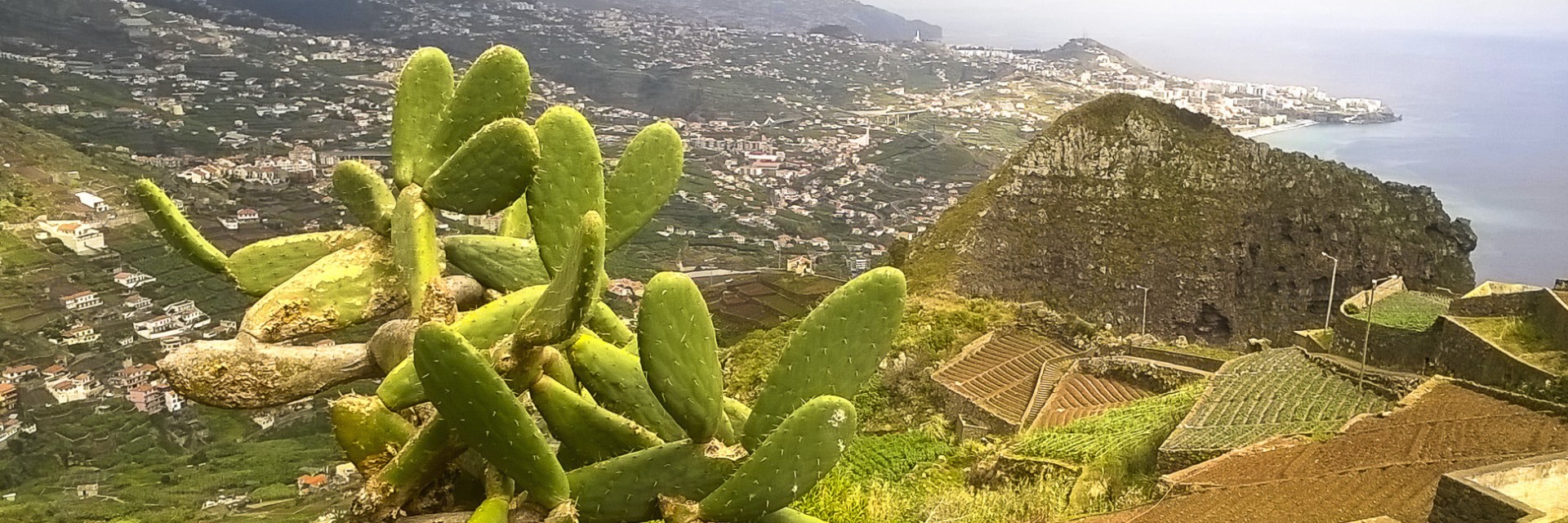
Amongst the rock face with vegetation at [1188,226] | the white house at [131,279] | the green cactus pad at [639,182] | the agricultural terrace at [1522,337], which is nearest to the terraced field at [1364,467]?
the agricultural terrace at [1522,337]

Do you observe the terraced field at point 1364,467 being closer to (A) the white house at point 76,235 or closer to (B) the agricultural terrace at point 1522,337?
(B) the agricultural terrace at point 1522,337

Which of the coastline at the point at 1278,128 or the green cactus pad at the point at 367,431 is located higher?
the green cactus pad at the point at 367,431

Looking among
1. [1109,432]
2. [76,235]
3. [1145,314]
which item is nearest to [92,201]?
[76,235]

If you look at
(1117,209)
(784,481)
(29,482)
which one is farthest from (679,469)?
(1117,209)

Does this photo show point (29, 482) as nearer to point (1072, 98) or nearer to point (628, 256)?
point (628, 256)

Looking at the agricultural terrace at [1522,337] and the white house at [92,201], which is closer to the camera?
the agricultural terrace at [1522,337]

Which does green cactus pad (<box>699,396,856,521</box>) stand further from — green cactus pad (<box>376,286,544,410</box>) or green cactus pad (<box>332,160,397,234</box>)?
green cactus pad (<box>332,160,397,234</box>)

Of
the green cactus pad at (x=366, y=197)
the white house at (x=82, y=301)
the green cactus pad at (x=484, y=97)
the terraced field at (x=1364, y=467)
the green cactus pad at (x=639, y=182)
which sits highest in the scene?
the green cactus pad at (x=484, y=97)
